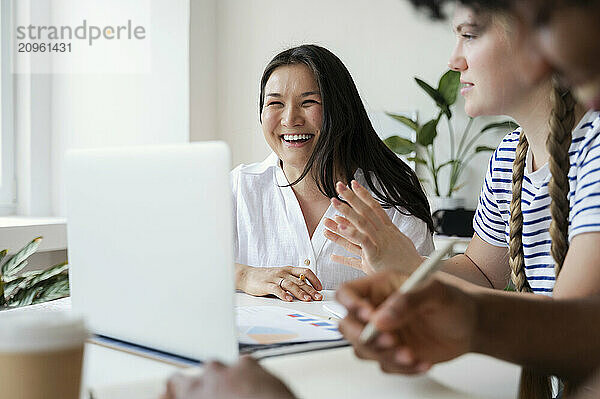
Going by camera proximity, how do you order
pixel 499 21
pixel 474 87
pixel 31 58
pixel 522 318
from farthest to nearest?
pixel 31 58 → pixel 474 87 → pixel 522 318 → pixel 499 21

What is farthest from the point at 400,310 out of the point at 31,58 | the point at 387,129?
the point at 31,58

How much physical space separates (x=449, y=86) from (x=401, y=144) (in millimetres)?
320

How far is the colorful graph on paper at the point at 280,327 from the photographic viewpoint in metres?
0.96

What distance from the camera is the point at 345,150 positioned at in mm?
1914

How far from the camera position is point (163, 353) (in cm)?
91

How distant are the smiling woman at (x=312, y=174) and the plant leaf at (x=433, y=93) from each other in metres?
1.09

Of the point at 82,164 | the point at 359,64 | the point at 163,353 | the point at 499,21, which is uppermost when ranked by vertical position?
the point at 359,64

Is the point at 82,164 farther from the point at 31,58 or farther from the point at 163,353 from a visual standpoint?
the point at 31,58

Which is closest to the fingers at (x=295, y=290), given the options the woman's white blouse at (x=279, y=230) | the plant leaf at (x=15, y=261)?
the woman's white blouse at (x=279, y=230)

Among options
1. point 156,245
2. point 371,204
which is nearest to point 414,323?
point 156,245

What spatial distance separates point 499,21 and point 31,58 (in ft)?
10.9

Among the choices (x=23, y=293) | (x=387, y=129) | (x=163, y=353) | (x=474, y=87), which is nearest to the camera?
(x=163, y=353)

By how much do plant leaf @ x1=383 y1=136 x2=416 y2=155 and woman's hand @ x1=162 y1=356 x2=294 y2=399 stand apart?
255cm

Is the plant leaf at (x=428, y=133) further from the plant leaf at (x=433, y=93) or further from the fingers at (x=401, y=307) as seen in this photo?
the fingers at (x=401, y=307)
